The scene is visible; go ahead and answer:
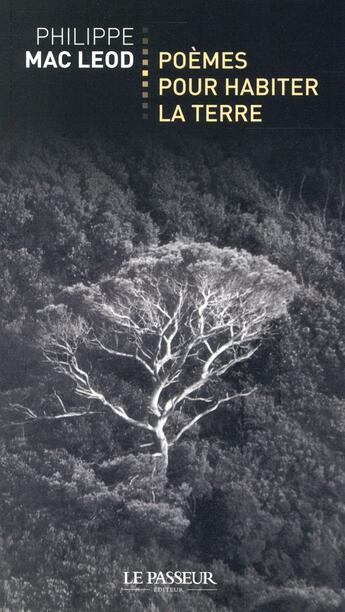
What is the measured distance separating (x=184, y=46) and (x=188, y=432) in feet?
9.12

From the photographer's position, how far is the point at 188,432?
8109mm

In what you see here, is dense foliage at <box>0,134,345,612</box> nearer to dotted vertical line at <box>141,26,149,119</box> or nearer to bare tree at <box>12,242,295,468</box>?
bare tree at <box>12,242,295,468</box>

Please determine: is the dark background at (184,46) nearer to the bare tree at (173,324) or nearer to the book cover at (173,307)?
the book cover at (173,307)

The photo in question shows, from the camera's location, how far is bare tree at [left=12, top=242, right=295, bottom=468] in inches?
318

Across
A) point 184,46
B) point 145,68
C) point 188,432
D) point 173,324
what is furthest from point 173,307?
point 184,46

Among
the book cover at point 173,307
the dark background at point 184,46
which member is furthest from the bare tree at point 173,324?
the dark background at point 184,46

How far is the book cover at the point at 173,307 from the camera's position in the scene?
26.2ft

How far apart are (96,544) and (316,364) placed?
2.06m

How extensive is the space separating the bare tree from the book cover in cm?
2

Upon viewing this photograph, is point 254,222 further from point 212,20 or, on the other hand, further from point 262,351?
point 212,20

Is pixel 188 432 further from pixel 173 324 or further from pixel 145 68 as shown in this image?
pixel 145 68

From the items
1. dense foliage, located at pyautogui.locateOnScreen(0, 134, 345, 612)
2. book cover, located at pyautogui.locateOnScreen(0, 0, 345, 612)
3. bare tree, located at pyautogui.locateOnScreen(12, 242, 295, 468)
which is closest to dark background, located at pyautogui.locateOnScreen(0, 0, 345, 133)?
book cover, located at pyautogui.locateOnScreen(0, 0, 345, 612)

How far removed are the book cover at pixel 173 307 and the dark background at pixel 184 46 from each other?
1cm

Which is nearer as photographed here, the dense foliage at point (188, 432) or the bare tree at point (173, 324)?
the dense foliage at point (188, 432)
